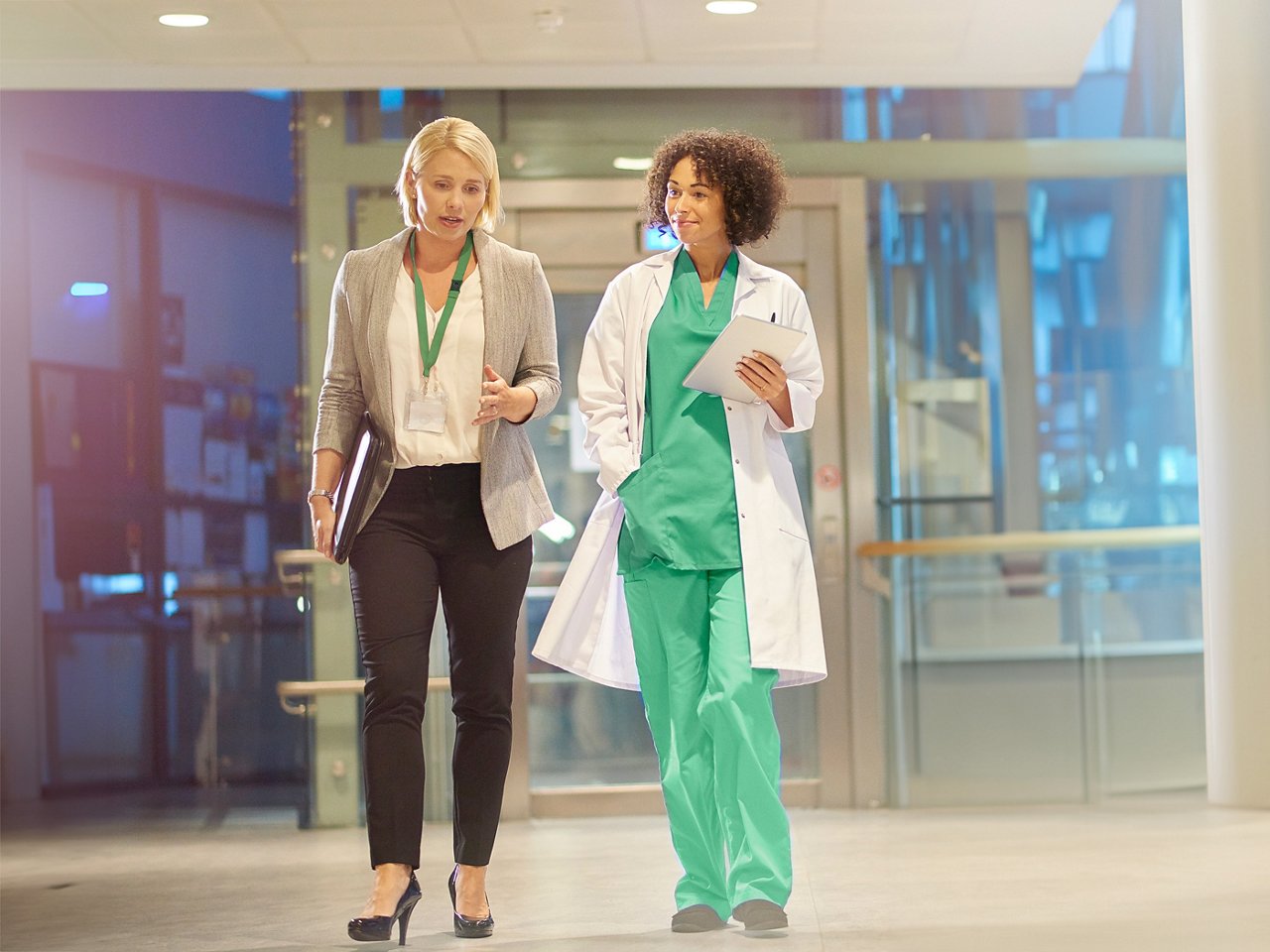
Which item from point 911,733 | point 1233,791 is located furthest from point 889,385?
point 1233,791

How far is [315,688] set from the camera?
5.52m

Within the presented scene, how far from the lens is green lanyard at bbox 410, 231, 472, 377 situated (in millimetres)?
3025

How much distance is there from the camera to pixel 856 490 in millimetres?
5633

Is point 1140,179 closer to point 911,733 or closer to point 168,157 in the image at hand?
point 911,733

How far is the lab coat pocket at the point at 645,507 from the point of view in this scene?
3143 mm

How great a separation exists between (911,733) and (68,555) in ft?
11.9

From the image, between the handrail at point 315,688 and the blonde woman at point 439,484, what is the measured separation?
7.99ft

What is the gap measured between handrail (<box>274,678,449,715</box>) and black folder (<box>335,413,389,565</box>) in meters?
2.53

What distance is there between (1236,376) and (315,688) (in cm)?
319

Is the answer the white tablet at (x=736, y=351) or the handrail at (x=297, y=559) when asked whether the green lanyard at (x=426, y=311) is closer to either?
the white tablet at (x=736, y=351)

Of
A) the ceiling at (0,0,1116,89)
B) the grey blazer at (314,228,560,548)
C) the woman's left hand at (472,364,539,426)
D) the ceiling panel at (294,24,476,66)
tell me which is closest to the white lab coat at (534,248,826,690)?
the grey blazer at (314,228,560,548)

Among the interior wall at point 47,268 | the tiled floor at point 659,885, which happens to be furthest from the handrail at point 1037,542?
the interior wall at point 47,268

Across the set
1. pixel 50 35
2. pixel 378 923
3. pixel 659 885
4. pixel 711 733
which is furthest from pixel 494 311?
pixel 50 35

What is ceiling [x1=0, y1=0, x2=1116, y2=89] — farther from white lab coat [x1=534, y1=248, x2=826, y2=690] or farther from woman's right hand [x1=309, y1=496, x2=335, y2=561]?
Answer: woman's right hand [x1=309, y1=496, x2=335, y2=561]
